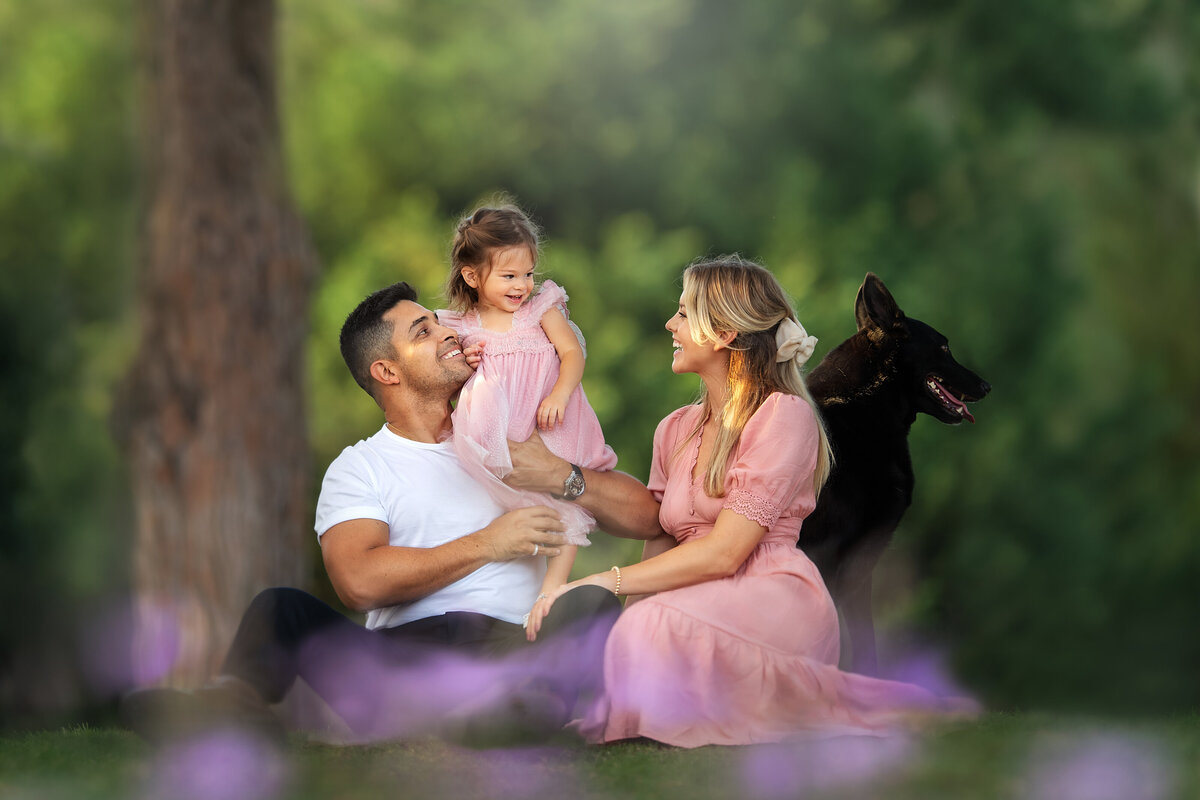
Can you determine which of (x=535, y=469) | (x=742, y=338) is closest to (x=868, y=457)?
(x=742, y=338)

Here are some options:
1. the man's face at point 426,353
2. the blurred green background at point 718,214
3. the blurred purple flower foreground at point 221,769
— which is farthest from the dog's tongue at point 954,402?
the blurred green background at point 718,214

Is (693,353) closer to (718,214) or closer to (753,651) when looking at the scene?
(753,651)

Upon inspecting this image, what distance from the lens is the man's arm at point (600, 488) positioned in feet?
11.3

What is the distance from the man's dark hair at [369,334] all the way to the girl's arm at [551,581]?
2.33 ft

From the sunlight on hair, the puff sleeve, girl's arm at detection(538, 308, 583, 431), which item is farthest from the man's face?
the sunlight on hair

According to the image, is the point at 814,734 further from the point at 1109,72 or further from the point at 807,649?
the point at 1109,72

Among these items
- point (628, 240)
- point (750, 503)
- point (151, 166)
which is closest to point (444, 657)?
point (750, 503)

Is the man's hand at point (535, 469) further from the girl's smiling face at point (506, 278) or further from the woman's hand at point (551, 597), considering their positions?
the girl's smiling face at point (506, 278)

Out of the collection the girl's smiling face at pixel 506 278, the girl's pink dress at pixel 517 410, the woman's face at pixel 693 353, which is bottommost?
the girl's pink dress at pixel 517 410

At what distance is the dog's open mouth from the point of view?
3.46m

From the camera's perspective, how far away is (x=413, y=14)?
9.95 m

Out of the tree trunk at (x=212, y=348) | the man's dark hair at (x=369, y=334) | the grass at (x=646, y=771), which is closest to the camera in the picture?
the grass at (x=646, y=771)

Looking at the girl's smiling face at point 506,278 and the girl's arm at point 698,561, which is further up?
the girl's smiling face at point 506,278

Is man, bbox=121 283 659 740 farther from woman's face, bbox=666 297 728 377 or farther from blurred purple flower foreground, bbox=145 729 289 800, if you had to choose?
woman's face, bbox=666 297 728 377
